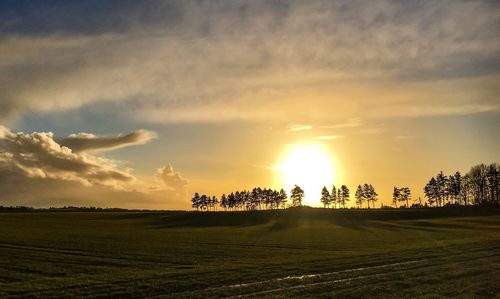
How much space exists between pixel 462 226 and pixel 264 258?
77230 millimetres

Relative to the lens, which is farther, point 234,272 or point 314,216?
point 314,216

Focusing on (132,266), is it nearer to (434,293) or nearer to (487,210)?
(434,293)

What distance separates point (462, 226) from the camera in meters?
113

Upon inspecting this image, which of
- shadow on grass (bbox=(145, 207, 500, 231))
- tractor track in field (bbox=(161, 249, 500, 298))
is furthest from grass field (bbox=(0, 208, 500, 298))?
shadow on grass (bbox=(145, 207, 500, 231))

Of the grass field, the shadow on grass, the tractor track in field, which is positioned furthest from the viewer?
the shadow on grass

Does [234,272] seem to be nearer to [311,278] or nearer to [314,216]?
[311,278]

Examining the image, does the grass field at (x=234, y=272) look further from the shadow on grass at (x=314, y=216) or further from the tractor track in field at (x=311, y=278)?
the shadow on grass at (x=314, y=216)

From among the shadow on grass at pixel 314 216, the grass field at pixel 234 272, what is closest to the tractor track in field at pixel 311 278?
the grass field at pixel 234 272

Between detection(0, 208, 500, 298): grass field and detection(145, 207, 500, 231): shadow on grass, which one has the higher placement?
detection(145, 207, 500, 231): shadow on grass

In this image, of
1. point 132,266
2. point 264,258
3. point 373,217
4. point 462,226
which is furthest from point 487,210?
point 132,266

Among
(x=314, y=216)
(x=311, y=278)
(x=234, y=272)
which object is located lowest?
(x=311, y=278)

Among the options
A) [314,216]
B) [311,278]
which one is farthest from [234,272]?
[314,216]

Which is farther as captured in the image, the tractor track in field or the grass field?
the grass field

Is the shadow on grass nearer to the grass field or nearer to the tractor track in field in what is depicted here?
the grass field
